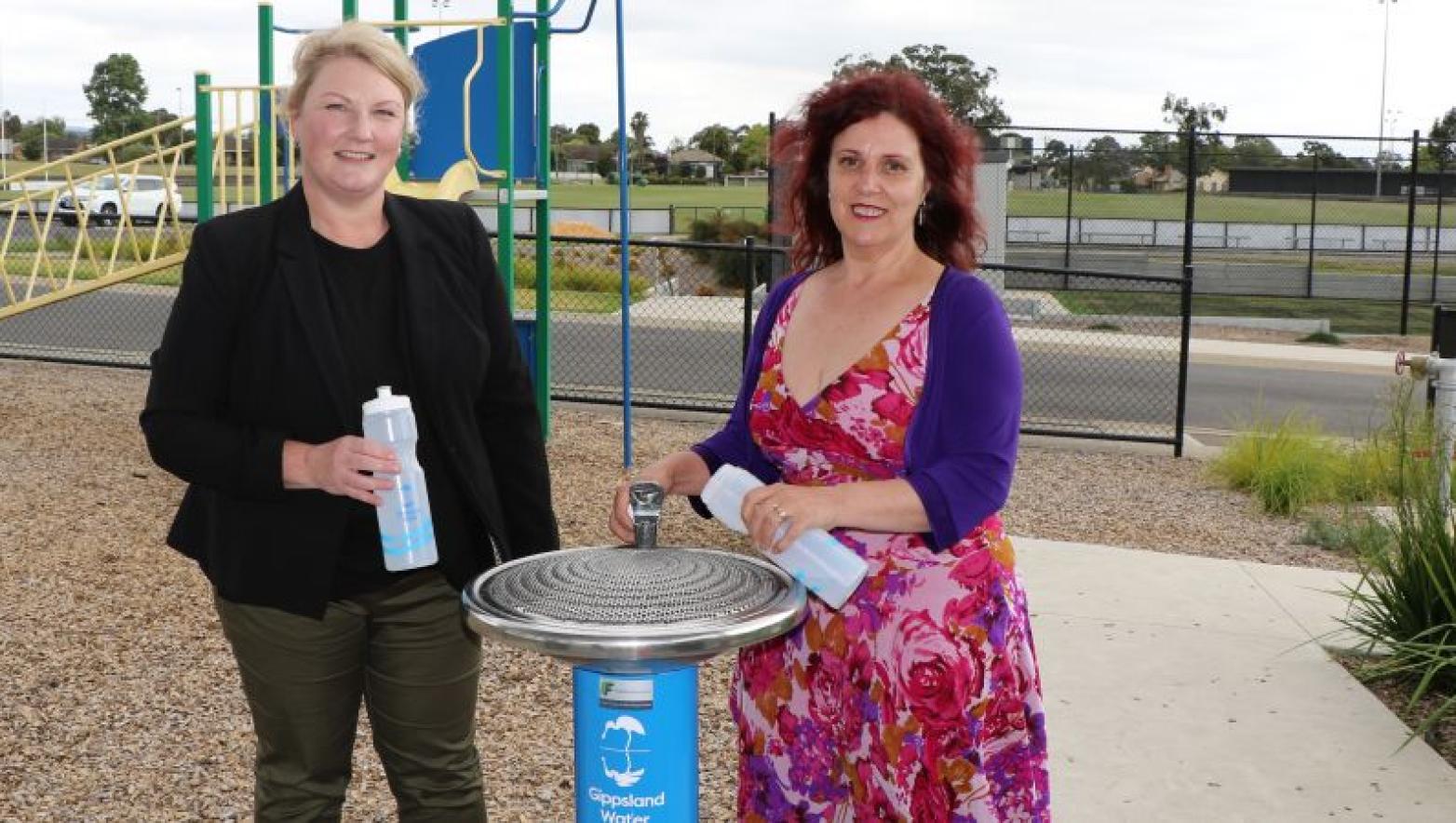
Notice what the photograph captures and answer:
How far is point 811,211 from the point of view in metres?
2.90

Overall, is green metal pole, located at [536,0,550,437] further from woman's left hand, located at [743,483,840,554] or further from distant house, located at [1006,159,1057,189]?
distant house, located at [1006,159,1057,189]

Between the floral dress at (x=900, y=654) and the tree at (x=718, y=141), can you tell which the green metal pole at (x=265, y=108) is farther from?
the tree at (x=718, y=141)

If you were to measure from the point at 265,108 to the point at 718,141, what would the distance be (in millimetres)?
118273

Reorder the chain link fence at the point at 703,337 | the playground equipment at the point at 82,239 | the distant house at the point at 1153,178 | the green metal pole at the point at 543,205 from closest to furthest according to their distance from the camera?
1. the green metal pole at the point at 543,205
2. the playground equipment at the point at 82,239
3. the chain link fence at the point at 703,337
4. the distant house at the point at 1153,178

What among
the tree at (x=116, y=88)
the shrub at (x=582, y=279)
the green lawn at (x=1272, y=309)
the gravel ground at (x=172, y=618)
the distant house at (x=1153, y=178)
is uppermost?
the tree at (x=116, y=88)

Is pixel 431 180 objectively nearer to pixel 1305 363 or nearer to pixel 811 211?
pixel 811 211

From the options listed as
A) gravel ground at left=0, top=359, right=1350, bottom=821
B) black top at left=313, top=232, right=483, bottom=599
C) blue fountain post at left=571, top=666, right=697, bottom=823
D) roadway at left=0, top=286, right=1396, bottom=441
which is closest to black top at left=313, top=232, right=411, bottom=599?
black top at left=313, top=232, right=483, bottom=599

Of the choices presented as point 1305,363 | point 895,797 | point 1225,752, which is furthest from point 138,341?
point 895,797

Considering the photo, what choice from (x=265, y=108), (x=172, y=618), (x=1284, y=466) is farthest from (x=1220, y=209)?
(x=172, y=618)

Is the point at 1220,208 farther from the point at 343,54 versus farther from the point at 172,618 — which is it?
the point at 343,54

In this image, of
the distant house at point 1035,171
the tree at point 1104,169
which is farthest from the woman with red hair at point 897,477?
the tree at point 1104,169

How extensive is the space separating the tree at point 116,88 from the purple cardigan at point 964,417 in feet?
392

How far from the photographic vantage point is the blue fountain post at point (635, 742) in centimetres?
220

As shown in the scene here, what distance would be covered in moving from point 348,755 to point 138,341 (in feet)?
45.8
